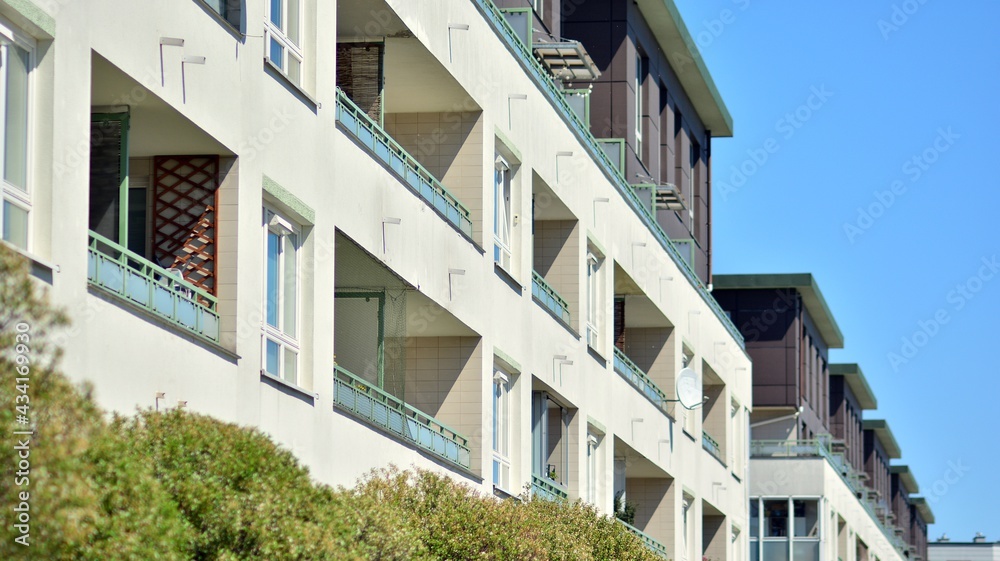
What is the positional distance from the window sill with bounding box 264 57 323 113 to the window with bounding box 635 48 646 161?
24.6m

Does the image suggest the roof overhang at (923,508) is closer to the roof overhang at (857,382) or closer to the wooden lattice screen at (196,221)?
the roof overhang at (857,382)

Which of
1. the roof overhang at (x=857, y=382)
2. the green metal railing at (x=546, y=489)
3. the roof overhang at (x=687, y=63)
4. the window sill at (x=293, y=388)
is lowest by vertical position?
the window sill at (x=293, y=388)

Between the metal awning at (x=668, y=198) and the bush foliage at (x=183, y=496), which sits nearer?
the bush foliage at (x=183, y=496)

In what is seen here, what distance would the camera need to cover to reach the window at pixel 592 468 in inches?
1469

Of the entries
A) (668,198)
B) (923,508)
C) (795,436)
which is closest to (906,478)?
(923,508)

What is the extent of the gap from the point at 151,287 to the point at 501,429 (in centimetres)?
1446

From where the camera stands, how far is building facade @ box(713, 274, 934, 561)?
60.8m

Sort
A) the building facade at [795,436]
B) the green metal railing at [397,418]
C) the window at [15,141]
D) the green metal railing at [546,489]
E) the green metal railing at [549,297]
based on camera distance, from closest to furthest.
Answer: the window at [15,141] < the green metal railing at [397,418] < the green metal railing at [546,489] < the green metal railing at [549,297] < the building facade at [795,436]

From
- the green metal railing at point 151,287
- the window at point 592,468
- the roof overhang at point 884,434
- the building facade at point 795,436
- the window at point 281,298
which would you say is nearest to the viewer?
the green metal railing at point 151,287

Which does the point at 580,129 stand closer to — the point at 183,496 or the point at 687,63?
the point at 687,63

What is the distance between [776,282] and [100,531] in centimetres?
5672

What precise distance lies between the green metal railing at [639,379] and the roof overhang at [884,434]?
52.8m

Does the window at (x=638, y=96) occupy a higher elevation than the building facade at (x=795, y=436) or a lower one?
higher

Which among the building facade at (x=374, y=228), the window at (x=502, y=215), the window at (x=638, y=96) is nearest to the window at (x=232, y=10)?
the building facade at (x=374, y=228)
